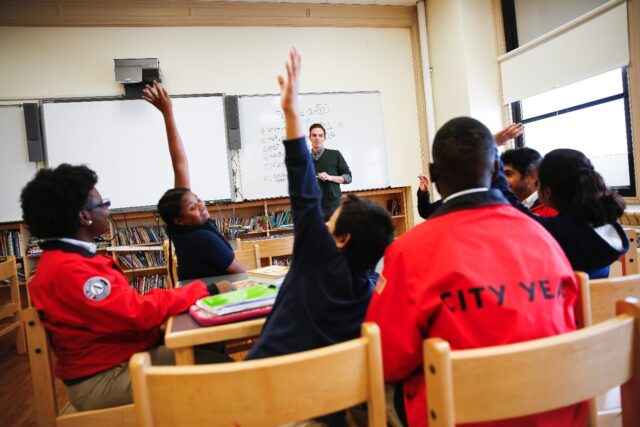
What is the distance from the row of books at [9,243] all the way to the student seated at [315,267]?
14.0 feet

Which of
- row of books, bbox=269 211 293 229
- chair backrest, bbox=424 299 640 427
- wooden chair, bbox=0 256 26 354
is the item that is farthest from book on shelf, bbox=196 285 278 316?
row of books, bbox=269 211 293 229

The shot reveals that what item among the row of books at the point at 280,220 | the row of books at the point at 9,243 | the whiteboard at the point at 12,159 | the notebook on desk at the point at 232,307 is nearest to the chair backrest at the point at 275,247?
the notebook on desk at the point at 232,307

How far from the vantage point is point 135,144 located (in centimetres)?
444

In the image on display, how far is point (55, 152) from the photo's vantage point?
13.9ft

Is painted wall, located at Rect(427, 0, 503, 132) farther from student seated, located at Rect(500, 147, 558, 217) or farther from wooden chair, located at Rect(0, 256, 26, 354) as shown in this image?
wooden chair, located at Rect(0, 256, 26, 354)

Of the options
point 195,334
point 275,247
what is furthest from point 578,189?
point 275,247

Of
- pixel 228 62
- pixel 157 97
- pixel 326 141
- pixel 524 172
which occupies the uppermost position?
pixel 228 62

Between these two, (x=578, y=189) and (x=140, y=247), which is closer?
(x=578, y=189)

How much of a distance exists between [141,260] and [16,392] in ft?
6.56

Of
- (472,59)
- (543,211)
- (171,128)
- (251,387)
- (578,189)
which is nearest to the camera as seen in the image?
(251,387)

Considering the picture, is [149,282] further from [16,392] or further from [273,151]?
[273,151]

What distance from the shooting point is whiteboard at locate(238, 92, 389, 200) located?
4.74m

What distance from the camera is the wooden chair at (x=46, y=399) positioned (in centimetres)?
115

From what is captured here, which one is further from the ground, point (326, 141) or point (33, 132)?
point (33, 132)
